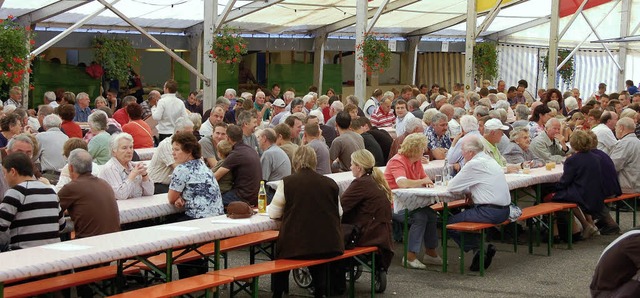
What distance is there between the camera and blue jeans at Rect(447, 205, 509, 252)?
9016mm

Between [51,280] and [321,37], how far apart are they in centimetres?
1620

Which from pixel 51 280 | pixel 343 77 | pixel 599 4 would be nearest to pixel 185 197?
pixel 51 280

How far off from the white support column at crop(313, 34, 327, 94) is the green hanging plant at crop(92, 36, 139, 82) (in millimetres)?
4933

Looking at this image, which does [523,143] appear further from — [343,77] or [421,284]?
[343,77]

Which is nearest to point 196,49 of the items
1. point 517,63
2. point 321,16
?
point 321,16

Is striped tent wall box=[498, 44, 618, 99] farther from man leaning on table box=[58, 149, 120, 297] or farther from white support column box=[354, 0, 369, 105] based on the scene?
man leaning on table box=[58, 149, 120, 297]

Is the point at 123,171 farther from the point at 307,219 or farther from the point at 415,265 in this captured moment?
the point at 415,265

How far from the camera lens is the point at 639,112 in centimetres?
1532

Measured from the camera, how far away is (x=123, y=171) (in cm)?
832

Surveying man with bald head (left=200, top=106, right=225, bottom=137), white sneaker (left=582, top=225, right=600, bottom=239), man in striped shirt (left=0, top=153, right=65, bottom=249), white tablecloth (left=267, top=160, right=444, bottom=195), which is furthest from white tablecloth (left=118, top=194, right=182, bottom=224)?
white sneaker (left=582, top=225, right=600, bottom=239)

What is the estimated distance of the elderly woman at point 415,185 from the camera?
30.1 feet

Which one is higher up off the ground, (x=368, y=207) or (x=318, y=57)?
(x=318, y=57)

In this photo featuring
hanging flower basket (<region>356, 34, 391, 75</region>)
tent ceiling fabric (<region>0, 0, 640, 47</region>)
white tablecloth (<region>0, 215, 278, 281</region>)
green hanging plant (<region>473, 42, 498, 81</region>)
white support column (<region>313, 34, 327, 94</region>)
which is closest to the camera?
white tablecloth (<region>0, 215, 278, 281</region>)

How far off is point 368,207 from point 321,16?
45.1ft
